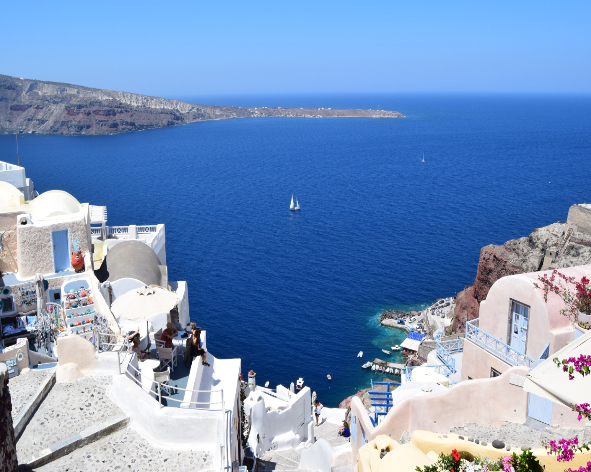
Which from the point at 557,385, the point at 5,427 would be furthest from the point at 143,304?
the point at 557,385

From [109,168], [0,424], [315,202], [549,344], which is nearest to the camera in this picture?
[0,424]

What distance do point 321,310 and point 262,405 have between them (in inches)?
1209

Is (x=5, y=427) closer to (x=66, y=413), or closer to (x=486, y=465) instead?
(x=66, y=413)

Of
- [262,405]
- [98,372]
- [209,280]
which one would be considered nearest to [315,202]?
[209,280]

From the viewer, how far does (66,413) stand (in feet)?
34.3

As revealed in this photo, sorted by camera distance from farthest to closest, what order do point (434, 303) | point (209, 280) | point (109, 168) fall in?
1. point (109, 168)
2. point (209, 280)
3. point (434, 303)

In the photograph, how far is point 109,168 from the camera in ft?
391

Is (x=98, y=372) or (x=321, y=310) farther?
(x=321, y=310)

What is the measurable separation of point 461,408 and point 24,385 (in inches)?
383

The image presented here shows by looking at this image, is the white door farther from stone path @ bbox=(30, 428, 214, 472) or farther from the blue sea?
the blue sea

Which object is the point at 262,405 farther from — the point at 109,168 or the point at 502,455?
the point at 109,168

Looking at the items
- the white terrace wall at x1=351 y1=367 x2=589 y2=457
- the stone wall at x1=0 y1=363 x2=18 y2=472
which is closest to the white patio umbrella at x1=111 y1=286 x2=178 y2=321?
the white terrace wall at x1=351 y1=367 x2=589 y2=457

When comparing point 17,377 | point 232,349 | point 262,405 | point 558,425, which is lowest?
point 232,349

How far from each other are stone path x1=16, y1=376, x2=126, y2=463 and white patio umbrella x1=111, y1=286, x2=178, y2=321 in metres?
3.33
